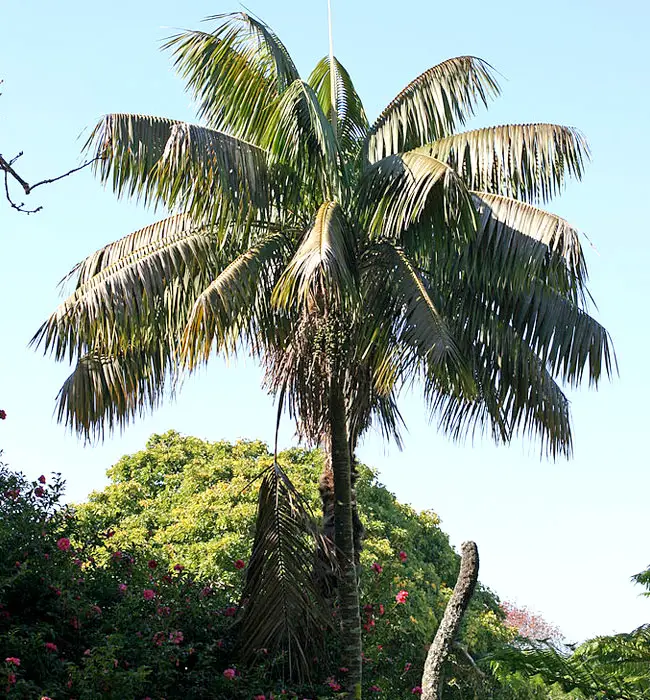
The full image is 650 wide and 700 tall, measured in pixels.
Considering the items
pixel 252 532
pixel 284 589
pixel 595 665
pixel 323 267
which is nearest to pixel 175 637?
pixel 284 589

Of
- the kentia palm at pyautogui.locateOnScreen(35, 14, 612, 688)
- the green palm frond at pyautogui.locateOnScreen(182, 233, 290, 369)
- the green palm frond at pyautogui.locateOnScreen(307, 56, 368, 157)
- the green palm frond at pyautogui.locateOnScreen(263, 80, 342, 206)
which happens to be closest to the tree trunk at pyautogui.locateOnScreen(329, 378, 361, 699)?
the kentia palm at pyautogui.locateOnScreen(35, 14, 612, 688)

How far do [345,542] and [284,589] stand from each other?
1.02 meters

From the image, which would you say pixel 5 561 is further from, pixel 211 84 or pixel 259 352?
pixel 211 84

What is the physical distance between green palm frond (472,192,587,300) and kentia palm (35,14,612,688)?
2 cm

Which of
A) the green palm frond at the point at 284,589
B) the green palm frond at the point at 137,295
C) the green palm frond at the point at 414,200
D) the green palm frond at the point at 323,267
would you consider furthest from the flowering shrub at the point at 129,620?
the green palm frond at the point at 414,200

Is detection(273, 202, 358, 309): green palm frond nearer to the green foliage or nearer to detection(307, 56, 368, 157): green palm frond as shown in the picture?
detection(307, 56, 368, 157): green palm frond

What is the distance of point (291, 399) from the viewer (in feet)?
35.6

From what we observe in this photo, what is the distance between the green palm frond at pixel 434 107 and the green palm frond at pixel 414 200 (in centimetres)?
134

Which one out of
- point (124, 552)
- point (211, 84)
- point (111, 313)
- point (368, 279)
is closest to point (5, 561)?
point (124, 552)

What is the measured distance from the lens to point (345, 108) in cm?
1186

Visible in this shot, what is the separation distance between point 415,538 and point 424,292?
34.3ft

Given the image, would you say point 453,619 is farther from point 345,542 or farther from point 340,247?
point 340,247

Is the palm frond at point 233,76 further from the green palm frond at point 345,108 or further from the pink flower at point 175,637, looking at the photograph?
the pink flower at point 175,637

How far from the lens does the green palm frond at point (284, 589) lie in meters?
9.62
